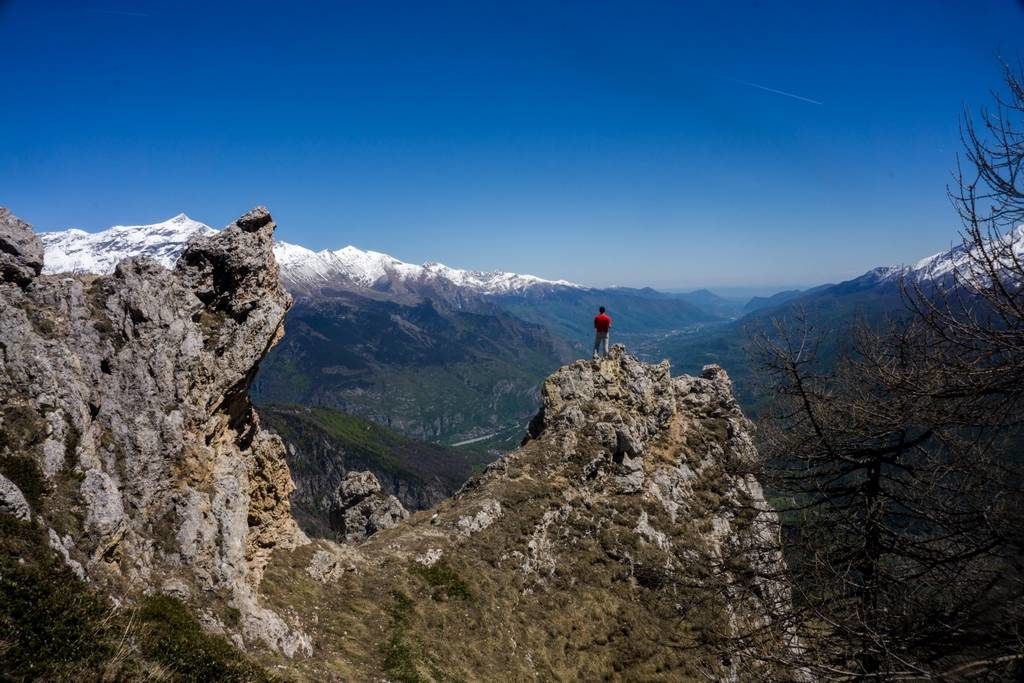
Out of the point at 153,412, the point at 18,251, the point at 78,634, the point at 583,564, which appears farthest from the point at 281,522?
the point at 583,564

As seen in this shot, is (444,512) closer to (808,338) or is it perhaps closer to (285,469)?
(285,469)

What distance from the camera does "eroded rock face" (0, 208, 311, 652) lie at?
12711 mm

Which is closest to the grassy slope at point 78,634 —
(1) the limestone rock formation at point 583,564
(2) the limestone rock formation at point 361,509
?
(1) the limestone rock formation at point 583,564

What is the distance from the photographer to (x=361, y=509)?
43062mm

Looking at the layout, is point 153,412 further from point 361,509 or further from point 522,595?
point 361,509

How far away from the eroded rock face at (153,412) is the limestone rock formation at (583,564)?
350 cm

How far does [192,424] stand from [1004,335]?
856 inches

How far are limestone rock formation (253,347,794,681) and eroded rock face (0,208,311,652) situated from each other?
3503 mm

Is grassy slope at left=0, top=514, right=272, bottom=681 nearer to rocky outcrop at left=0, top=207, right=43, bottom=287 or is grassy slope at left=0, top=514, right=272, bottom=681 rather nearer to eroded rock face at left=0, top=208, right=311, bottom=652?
eroded rock face at left=0, top=208, right=311, bottom=652

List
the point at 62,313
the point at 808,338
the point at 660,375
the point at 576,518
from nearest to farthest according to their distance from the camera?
the point at 62,313 → the point at 808,338 → the point at 576,518 → the point at 660,375

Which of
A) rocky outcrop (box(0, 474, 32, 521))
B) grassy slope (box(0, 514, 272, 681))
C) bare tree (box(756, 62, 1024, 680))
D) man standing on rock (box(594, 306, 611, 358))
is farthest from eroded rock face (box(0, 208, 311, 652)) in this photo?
man standing on rock (box(594, 306, 611, 358))

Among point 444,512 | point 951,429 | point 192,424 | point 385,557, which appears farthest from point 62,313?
point 951,429

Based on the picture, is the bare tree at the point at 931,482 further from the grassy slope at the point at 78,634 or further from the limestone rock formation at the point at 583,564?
the grassy slope at the point at 78,634

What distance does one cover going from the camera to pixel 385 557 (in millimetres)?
24484
